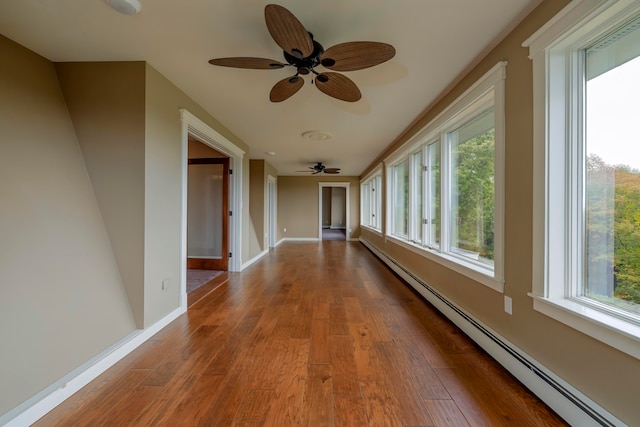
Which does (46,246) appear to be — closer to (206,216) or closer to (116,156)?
(116,156)

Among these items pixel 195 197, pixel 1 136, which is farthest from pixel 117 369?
pixel 195 197

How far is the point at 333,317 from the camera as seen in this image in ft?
8.30

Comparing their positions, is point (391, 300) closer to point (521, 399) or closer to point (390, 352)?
point (390, 352)

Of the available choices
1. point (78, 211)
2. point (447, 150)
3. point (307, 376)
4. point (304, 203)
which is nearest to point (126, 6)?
point (78, 211)

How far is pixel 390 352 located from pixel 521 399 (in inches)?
30.2

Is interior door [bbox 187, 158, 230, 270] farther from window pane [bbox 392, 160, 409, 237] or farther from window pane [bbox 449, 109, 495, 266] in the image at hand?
window pane [bbox 449, 109, 495, 266]

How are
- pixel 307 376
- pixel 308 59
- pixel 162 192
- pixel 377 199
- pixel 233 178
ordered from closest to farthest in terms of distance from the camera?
pixel 307 376 → pixel 308 59 → pixel 162 192 → pixel 233 178 → pixel 377 199

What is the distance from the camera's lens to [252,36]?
1.82m

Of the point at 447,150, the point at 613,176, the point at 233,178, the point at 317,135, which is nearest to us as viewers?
the point at 613,176

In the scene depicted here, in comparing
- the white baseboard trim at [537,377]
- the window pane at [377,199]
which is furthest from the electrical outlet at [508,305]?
the window pane at [377,199]

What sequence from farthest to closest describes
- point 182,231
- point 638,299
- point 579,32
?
1. point 182,231
2. point 579,32
3. point 638,299

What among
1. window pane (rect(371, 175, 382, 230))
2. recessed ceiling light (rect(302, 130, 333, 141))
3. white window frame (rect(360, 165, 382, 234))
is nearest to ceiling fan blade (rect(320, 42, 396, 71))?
recessed ceiling light (rect(302, 130, 333, 141))

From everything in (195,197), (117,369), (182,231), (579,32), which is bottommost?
(117,369)

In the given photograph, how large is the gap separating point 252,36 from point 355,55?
800 mm
